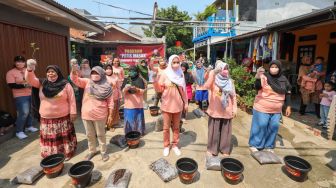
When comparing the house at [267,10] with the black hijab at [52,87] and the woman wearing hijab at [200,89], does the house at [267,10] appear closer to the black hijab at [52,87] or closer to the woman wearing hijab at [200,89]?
the woman wearing hijab at [200,89]

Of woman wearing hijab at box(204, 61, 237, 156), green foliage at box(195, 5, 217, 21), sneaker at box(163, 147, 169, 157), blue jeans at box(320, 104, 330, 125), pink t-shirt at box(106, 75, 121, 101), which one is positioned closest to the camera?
woman wearing hijab at box(204, 61, 237, 156)

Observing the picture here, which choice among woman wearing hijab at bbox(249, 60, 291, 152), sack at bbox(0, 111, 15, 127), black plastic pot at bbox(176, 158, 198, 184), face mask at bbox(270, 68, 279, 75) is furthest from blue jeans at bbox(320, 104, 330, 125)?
sack at bbox(0, 111, 15, 127)

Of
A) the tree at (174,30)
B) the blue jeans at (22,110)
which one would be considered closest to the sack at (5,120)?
the blue jeans at (22,110)

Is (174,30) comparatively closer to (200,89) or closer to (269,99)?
(200,89)

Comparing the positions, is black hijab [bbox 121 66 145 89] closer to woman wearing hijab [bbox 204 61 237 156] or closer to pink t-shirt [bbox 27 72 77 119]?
pink t-shirt [bbox 27 72 77 119]

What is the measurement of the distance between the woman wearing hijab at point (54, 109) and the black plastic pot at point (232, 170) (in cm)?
277

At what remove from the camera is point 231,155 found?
4281 mm

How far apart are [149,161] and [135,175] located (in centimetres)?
51

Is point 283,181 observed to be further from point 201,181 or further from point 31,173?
point 31,173

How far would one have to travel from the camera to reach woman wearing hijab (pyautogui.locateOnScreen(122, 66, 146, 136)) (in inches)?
182

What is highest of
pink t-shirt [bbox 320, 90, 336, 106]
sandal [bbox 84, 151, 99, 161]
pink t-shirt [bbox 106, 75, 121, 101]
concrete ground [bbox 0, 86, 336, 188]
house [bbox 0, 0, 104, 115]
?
A: house [bbox 0, 0, 104, 115]

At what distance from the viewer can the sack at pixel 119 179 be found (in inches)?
125

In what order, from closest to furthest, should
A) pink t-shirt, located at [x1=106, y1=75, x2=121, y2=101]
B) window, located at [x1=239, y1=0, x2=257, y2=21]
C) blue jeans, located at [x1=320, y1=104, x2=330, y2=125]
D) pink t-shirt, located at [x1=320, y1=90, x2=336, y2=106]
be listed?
1. pink t-shirt, located at [x1=106, y1=75, x2=121, y2=101]
2. pink t-shirt, located at [x1=320, y1=90, x2=336, y2=106]
3. blue jeans, located at [x1=320, y1=104, x2=330, y2=125]
4. window, located at [x1=239, y1=0, x2=257, y2=21]

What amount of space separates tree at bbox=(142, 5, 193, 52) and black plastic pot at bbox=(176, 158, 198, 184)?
26.7 metres
